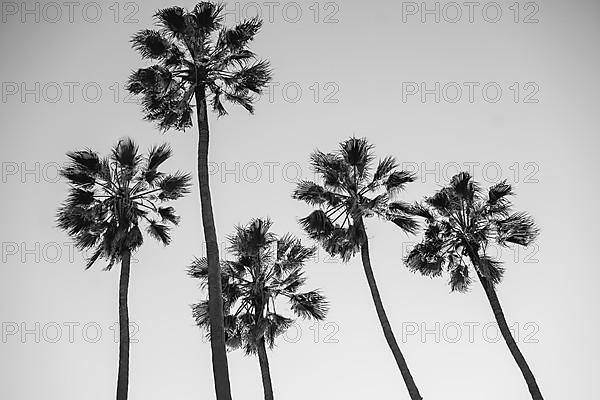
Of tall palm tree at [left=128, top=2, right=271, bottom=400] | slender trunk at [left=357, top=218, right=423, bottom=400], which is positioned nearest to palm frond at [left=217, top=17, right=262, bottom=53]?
tall palm tree at [left=128, top=2, right=271, bottom=400]

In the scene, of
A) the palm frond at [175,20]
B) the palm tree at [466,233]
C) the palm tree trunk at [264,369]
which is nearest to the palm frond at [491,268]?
the palm tree at [466,233]

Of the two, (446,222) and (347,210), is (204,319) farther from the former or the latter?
(446,222)

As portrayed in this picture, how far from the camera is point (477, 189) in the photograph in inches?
934

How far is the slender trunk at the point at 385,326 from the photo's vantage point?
20.6m

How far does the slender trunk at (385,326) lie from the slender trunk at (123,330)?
8.26m

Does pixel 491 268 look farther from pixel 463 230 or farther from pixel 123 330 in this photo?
pixel 123 330

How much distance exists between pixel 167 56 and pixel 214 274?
724cm

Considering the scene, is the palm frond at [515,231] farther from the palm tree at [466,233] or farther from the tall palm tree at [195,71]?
the tall palm tree at [195,71]

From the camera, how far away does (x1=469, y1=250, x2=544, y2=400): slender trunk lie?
68.4 ft

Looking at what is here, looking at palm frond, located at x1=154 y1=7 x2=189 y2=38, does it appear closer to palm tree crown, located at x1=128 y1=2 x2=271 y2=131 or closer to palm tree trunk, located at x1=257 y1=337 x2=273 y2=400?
palm tree crown, located at x1=128 y1=2 x2=271 y2=131

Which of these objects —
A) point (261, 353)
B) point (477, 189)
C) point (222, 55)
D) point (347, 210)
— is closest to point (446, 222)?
point (477, 189)

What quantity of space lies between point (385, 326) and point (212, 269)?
24.7 ft

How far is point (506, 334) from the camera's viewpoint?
21984 mm

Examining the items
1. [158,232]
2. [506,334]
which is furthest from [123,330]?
[506,334]
